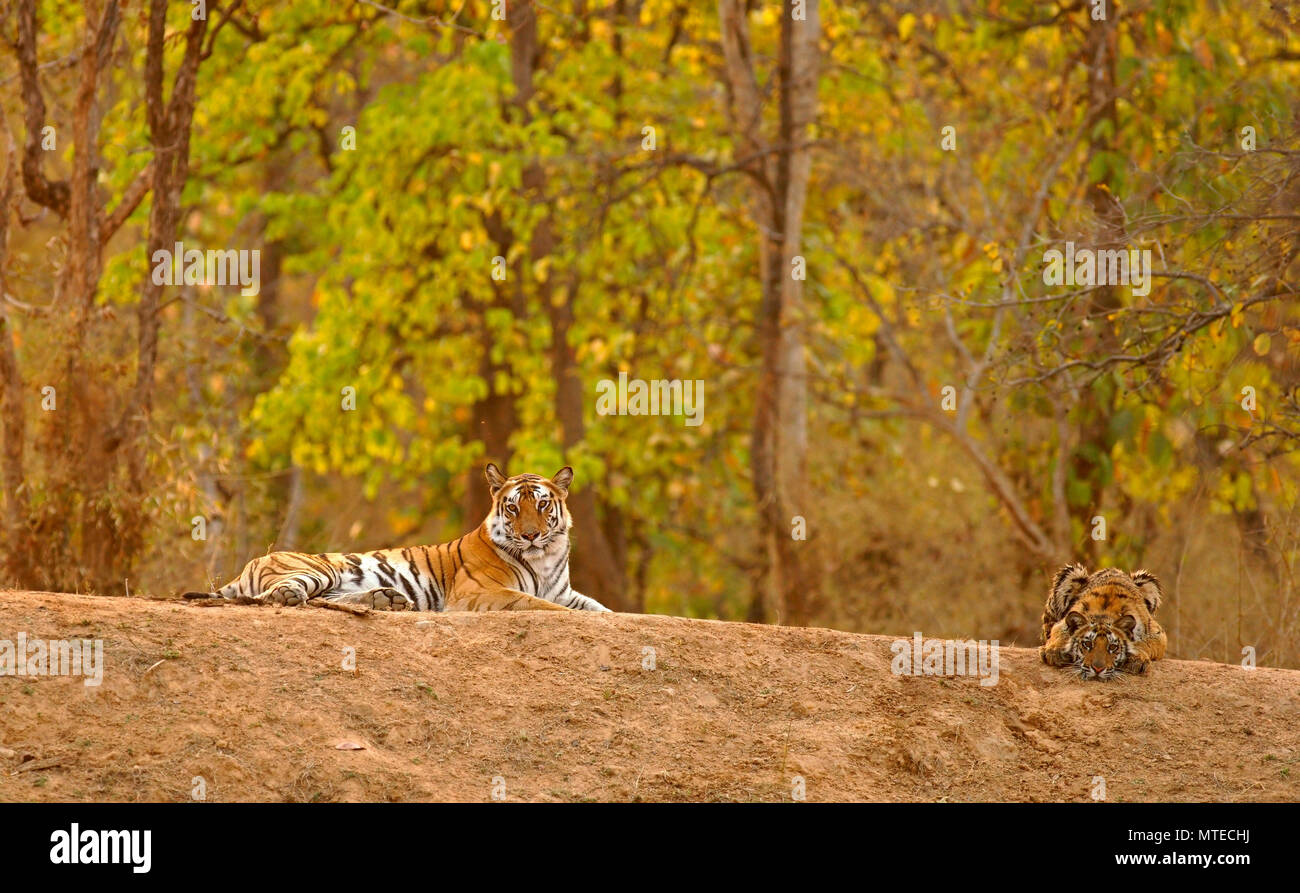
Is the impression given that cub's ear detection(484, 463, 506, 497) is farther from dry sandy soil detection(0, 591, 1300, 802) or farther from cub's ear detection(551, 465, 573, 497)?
dry sandy soil detection(0, 591, 1300, 802)

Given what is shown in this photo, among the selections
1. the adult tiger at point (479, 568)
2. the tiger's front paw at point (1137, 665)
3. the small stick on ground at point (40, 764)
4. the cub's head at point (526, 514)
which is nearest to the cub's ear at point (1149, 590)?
the tiger's front paw at point (1137, 665)

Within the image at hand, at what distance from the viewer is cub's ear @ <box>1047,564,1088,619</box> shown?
9.88 m

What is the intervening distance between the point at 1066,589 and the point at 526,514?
344 cm

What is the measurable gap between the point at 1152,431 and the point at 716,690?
8.59 meters

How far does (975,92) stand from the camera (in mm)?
22234

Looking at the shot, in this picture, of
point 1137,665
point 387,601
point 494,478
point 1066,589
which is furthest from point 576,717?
point 1066,589

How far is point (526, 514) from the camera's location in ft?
34.0

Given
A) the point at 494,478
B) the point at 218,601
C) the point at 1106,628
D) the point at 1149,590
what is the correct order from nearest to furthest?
the point at 218,601 < the point at 1106,628 < the point at 1149,590 < the point at 494,478

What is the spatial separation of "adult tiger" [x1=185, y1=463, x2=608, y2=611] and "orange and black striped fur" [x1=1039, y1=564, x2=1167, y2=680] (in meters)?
2.93

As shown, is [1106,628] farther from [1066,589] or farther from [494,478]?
[494,478]

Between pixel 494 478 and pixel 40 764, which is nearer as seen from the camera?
pixel 40 764

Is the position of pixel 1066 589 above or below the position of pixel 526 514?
below

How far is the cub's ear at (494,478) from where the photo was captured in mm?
10320

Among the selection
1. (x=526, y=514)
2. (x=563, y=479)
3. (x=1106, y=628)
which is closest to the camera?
(x=1106, y=628)
